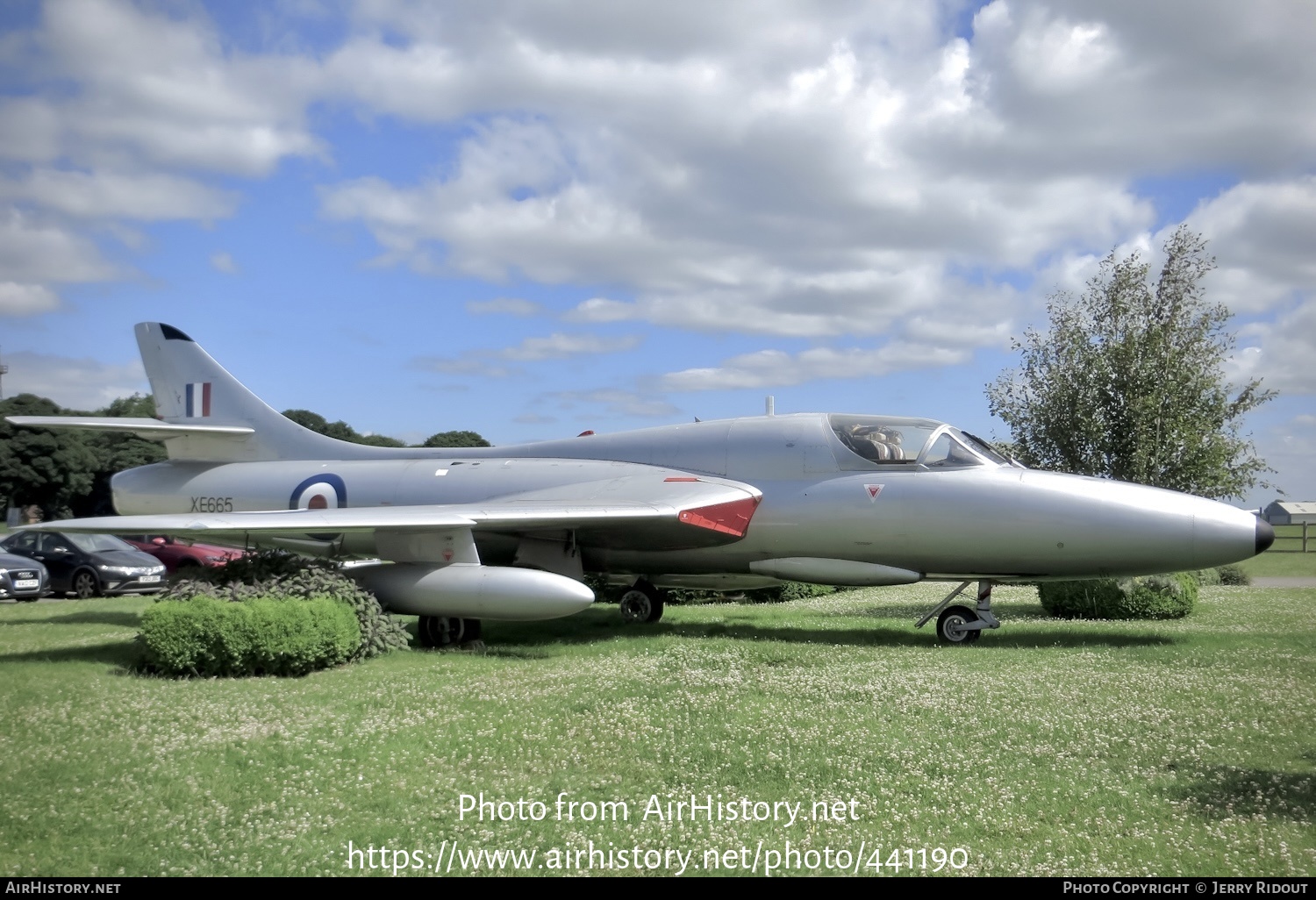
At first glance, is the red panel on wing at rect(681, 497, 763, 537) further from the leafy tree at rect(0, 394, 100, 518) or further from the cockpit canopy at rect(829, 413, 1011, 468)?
the leafy tree at rect(0, 394, 100, 518)

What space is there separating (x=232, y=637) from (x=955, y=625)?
805cm

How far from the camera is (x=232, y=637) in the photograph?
9.28 metres

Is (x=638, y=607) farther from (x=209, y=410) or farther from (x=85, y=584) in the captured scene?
(x=85, y=584)

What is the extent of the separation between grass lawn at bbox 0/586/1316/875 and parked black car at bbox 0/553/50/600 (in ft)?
29.6

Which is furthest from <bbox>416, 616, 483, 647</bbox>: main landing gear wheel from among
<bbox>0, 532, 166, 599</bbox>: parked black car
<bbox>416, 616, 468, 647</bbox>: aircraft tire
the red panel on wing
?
<bbox>0, 532, 166, 599</bbox>: parked black car

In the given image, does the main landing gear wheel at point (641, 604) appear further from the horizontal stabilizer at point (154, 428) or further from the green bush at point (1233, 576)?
the green bush at point (1233, 576)

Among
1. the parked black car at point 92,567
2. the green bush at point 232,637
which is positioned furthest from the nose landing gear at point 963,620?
the parked black car at point 92,567

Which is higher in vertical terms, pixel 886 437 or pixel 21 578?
pixel 886 437

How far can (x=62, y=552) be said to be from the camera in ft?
64.4

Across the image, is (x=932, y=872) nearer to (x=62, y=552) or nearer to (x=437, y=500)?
(x=437, y=500)

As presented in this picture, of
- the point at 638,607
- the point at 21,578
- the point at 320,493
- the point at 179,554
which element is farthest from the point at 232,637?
the point at 179,554

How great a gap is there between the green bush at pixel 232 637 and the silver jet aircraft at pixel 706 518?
0.91m

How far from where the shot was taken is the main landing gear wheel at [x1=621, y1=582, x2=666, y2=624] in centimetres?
1464

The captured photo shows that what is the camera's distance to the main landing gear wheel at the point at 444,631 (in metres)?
11.9
